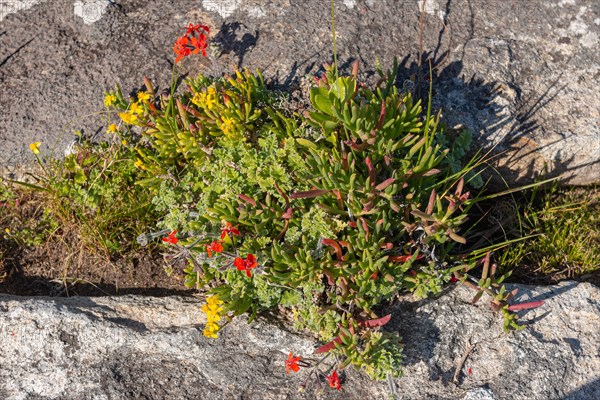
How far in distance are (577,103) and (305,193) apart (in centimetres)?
242

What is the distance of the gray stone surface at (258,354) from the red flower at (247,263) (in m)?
0.51

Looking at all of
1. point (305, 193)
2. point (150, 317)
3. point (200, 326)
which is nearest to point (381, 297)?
point (305, 193)

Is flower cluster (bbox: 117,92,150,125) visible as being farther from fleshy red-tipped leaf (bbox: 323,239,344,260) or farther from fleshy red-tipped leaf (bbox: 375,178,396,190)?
fleshy red-tipped leaf (bbox: 375,178,396,190)

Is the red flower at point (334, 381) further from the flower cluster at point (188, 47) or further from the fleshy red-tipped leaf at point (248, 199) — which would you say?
the flower cluster at point (188, 47)

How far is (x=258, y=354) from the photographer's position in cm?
354

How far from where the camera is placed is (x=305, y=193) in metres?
3.42

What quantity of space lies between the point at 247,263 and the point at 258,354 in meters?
0.63

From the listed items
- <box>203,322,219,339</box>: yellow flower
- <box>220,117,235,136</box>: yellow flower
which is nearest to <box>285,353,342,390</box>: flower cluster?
<box>203,322,219,339</box>: yellow flower

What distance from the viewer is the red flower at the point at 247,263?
3301 mm

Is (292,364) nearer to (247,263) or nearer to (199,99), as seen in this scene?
(247,263)

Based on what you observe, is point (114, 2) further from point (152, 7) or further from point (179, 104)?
point (179, 104)

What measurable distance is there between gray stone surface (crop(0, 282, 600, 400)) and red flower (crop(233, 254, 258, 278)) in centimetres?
51

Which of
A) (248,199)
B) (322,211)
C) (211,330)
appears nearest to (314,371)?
(211,330)

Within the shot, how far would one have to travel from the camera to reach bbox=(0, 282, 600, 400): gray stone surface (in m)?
3.39
